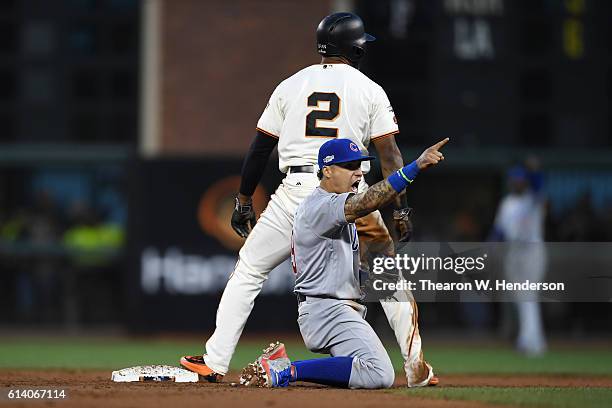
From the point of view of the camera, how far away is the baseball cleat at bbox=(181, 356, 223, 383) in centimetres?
762

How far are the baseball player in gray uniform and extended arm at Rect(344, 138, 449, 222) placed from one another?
0.11 meters

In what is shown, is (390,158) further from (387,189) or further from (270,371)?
(270,371)

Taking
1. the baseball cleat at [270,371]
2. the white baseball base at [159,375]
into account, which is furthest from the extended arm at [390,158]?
the white baseball base at [159,375]

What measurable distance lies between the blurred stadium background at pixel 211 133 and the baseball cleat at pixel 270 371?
7.06m

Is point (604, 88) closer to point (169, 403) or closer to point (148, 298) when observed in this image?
point (148, 298)

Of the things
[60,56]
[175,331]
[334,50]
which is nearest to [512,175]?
[175,331]

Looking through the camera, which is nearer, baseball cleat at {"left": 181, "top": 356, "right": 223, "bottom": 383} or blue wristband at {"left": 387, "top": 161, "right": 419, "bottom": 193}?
blue wristband at {"left": 387, "top": 161, "right": 419, "bottom": 193}

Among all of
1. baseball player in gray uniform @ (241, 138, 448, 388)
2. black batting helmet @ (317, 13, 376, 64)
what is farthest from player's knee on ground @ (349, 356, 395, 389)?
black batting helmet @ (317, 13, 376, 64)

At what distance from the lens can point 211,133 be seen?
17.3 m

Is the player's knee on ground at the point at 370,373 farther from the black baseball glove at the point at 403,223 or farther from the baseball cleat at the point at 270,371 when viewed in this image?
the black baseball glove at the point at 403,223

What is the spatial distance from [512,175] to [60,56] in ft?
22.4

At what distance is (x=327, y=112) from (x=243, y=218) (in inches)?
36.3

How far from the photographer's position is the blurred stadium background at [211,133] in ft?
48.1

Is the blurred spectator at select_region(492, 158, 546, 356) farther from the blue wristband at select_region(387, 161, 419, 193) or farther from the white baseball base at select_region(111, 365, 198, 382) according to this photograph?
the blue wristband at select_region(387, 161, 419, 193)
